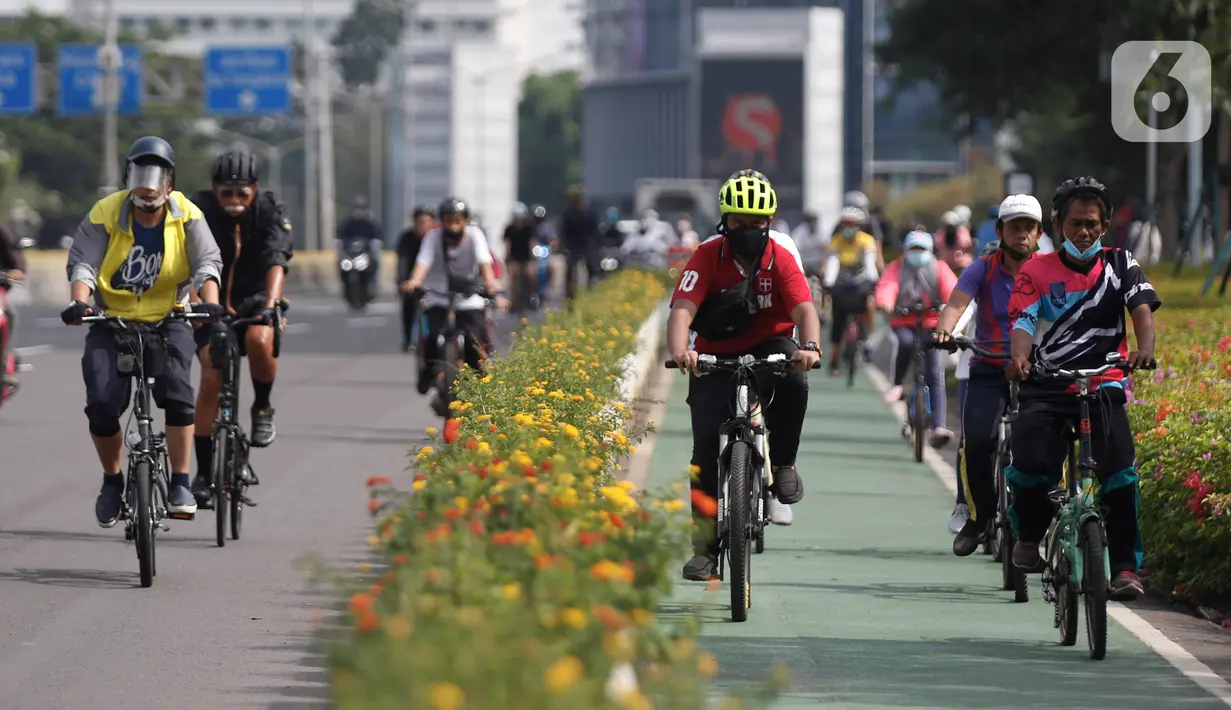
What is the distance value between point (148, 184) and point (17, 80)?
50.1m

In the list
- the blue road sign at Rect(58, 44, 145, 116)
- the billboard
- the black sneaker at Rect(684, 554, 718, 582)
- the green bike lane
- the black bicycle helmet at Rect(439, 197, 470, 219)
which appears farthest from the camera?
the billboard

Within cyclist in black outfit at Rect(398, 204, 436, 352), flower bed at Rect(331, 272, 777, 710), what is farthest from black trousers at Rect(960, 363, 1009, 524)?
cyclist in black outfit at Rect(398, 204, 436, 352)

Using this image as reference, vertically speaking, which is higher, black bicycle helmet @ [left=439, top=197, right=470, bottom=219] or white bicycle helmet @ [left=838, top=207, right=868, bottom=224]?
black bicycle helmet @ [left=439, top=197, right=470, bottom=219]

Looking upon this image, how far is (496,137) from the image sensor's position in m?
134

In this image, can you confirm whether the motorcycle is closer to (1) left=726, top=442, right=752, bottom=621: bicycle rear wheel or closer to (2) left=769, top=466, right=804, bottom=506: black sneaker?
(2) left=769, top=466, right=804, bottom=506: black sneaker

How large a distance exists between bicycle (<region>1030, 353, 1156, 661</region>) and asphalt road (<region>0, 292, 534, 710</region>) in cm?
262

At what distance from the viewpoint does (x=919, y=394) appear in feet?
56.3

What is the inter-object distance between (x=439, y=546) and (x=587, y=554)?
337 mm

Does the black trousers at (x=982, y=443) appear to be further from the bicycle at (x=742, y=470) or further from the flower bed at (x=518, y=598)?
the flower bed at (x=518, y=598)

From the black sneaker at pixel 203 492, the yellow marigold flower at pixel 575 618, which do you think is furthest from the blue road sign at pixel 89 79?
the yellow marigold flower at pixel 575 618

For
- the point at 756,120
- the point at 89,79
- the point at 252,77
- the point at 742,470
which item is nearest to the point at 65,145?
the point at 756,120

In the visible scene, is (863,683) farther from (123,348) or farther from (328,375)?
(328,375)

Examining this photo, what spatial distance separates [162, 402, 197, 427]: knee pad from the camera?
11102mm

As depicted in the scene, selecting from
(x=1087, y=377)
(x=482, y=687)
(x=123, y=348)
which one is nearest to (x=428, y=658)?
(x=482, y=687)
